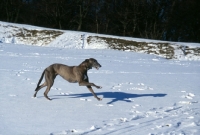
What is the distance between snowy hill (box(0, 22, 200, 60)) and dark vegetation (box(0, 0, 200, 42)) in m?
11.5

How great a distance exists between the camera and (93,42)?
78.5ft

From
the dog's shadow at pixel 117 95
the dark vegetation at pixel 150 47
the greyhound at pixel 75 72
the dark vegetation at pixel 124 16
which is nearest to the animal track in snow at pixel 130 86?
the dog's shadow at pixel 117 95

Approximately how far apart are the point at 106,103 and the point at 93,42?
16.0m

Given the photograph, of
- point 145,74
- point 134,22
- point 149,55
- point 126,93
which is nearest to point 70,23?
point 134,22

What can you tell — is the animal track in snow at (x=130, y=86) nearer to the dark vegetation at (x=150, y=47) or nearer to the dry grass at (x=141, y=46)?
the dark vegetation at (x=150, y=47)

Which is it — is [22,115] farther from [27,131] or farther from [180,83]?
[180,83]

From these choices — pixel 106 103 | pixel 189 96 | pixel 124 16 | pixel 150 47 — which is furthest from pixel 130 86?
pixel 124 16

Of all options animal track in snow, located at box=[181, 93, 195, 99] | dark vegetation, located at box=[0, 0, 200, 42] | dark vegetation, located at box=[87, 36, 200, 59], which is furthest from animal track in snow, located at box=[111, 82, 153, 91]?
dark vegetation, located at box=[0, 0, 200, 42]

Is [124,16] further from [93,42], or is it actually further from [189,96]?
[189,96]

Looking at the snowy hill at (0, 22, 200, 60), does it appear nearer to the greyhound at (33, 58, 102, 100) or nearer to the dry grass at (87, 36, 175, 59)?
the dry grass at (87, 36, 175, 59)

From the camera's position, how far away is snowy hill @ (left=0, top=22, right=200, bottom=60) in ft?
74.5

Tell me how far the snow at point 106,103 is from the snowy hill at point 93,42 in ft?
24.8

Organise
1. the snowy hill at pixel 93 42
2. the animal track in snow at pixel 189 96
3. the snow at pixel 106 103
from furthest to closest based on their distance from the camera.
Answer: the snowy hill at pixel 93 42, the animal track in snow at pixel 189 96, the snow at pixel 106 103

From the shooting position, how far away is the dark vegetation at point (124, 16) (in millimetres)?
36531
